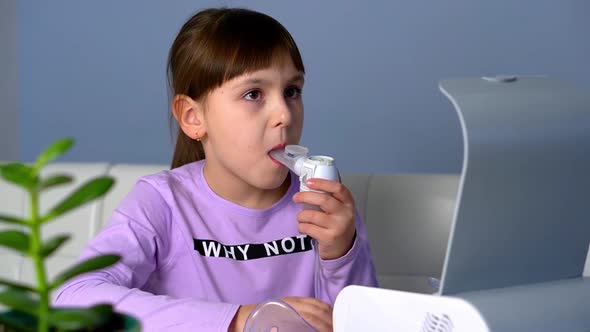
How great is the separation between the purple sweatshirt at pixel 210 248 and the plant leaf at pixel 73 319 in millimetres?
930

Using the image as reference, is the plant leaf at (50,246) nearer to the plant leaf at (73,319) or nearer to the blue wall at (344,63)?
the plant leaf at (73,319)

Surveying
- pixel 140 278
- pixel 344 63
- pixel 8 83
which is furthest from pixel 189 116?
pixel 8 83

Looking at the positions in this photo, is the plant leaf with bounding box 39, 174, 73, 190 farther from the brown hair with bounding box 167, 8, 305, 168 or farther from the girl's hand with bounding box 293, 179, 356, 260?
the brown hair with bounding box 167, 8, 305, 168

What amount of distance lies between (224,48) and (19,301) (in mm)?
1123

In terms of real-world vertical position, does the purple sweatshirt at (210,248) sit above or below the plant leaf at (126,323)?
below

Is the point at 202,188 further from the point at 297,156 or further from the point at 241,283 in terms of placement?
the point at 297,156

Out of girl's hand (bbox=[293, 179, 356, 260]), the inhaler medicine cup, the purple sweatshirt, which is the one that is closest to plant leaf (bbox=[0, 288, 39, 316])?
the inhaler medicine cup

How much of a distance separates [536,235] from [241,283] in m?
0.75

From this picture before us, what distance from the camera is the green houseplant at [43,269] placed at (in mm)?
356

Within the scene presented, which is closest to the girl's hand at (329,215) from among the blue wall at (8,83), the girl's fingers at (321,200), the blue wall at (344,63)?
the girl's fingers at (321,200)

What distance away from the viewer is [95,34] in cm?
284

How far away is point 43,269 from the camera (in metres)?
0.36

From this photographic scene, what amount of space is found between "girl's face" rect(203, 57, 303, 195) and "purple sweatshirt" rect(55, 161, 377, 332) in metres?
0.11

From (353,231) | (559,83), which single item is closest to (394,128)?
(353,231)
